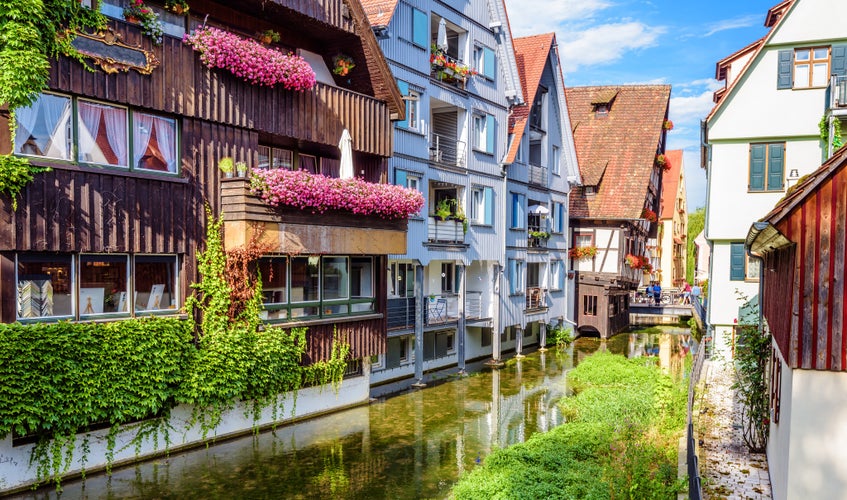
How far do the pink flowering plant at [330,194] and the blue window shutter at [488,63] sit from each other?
1001 centimetres

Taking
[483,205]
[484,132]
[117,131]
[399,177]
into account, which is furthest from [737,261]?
[117,131]

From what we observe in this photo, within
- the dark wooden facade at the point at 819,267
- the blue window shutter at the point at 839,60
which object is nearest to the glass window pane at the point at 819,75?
the blue window shutter at the point at 839,60

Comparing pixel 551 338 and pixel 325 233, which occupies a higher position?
pixel 325 233

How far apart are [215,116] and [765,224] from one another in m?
11.1

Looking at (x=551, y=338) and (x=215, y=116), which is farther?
(x=551, y=338)

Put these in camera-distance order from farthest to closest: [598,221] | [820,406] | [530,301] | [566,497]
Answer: [598,221] → [530,301] → [566,497] → [820,406]

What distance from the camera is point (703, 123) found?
926 inches

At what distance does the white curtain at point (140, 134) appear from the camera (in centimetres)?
1295

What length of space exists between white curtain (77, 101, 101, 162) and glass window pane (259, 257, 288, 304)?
459cm

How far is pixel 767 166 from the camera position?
72.7 ft

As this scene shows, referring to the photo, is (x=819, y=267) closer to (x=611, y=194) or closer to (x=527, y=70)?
(x=527, y=70)

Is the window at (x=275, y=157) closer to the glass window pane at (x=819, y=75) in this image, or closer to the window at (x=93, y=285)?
the window at (x=93, y=285)

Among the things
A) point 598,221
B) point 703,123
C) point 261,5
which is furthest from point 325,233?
point 598,221

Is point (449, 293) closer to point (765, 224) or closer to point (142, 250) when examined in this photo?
point (142, 250)
